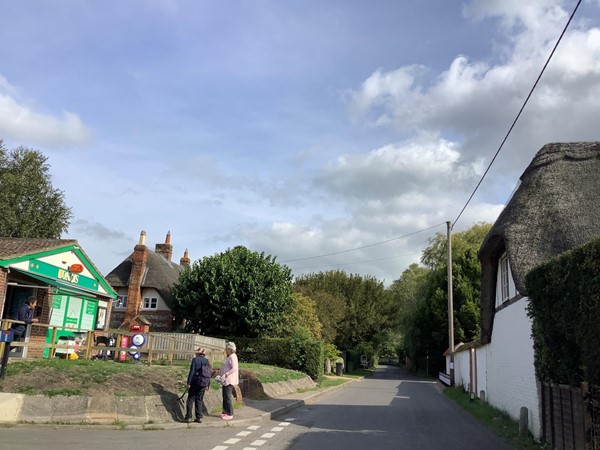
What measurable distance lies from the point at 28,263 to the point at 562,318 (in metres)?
17.1

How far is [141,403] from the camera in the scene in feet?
37.8

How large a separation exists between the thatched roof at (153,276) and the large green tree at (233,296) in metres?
Answer: 5.65

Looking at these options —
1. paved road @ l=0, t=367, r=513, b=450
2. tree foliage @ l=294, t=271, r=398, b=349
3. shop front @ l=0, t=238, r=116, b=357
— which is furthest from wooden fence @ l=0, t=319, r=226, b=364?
tree foliage @ l=294, t=271, r=398, b=349

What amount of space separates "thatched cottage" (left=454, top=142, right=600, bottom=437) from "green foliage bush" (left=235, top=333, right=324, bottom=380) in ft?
40.8

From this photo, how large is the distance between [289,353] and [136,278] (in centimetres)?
1556

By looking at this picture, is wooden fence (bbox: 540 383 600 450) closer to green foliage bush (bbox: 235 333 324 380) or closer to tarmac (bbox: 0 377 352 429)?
tarmac (bbox: 0 377 352 429)

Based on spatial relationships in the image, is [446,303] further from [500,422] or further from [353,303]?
[500,422]

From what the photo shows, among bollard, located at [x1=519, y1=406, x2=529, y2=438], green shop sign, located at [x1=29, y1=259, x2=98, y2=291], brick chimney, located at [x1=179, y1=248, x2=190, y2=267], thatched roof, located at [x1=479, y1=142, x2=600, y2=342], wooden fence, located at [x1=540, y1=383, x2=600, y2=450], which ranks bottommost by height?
bollard, located at [x1=519, y1=406, x2=529, y2=438]

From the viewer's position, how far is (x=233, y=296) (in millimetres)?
31828

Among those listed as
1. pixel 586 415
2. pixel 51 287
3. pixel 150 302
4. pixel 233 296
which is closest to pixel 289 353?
pixel 233 296

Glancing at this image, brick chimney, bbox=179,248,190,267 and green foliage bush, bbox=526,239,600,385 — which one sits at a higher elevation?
brick chimney, bbox=179,248,190,267

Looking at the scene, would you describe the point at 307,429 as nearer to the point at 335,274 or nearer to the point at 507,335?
the point at 507,335

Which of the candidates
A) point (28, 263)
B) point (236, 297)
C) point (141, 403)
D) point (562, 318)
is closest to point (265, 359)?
point (236, 297)

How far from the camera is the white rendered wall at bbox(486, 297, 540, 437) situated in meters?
12.5
